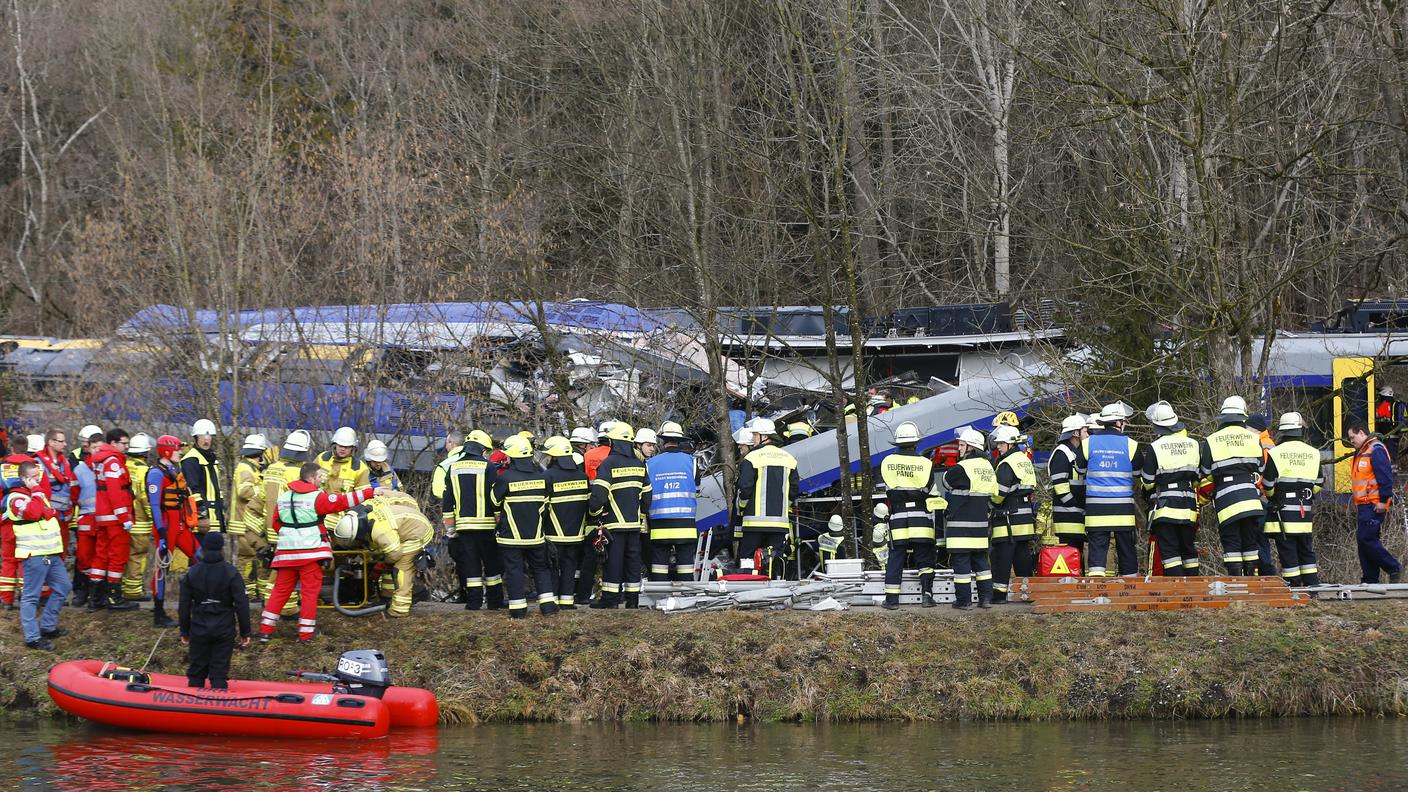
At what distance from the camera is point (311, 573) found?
1404 centimetres

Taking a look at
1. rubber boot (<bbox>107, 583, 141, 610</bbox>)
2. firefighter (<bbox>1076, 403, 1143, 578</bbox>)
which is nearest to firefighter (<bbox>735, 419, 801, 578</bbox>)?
firefighter (<bbox>1076, 403, 1143, 578</bbox>)

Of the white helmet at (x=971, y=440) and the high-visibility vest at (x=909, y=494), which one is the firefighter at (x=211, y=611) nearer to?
the high-visibility vest at (x=909, y=494)

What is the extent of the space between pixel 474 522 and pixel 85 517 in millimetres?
3892

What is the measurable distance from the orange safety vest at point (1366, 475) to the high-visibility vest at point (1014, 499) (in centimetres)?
323

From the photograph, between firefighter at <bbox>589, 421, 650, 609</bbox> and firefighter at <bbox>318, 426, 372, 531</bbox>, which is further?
firefighter at <bbox>589, 421, 650, 609</bbox>

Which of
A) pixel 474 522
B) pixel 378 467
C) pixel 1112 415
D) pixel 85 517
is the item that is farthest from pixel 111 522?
pixel 1112 415

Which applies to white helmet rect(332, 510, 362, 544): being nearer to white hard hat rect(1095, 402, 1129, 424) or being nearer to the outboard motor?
the outboard motor

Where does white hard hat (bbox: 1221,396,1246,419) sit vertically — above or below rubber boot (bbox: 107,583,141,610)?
above

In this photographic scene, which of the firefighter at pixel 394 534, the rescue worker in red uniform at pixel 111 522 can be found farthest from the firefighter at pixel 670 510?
the rescue worker in red uniform at pixel 111 522

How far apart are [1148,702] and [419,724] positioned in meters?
6.41

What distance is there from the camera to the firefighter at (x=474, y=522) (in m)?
14.9

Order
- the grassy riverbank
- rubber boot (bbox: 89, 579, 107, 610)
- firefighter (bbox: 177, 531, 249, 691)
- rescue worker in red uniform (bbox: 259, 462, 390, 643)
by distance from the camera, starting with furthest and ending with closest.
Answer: rubber boot (bbox: 89, 579, 107, 610)
rescue worker in red uniform (bbox: 259, 462, 390, 643)
the grassy riverbank
firefighter (bbox: 177, 531, 249, 691)

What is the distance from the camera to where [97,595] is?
50.8ft

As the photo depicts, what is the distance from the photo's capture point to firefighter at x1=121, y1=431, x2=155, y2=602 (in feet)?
50.5
